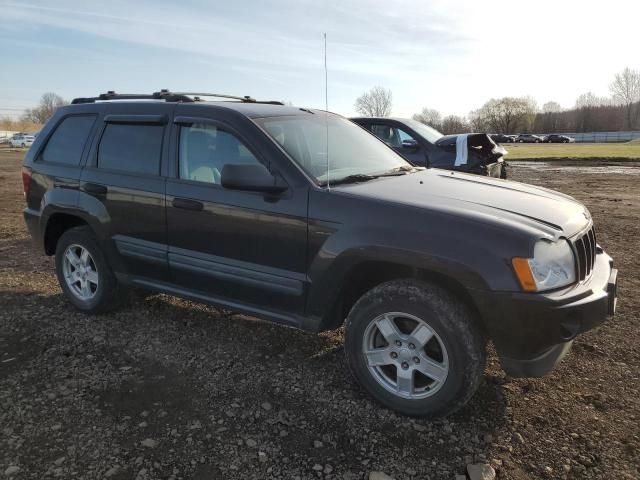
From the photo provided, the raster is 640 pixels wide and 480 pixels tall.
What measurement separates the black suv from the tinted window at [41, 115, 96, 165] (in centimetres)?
2

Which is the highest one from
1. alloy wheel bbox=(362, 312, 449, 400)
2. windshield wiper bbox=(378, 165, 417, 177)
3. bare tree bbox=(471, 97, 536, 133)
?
bare tree bbox=(471, 97, 536, 133)

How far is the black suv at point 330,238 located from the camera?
2.75 metres

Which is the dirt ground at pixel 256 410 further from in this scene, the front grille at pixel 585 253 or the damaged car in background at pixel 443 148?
the damaged car in background at pixel 443 148

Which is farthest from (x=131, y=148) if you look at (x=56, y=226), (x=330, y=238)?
(x=330, y=238)

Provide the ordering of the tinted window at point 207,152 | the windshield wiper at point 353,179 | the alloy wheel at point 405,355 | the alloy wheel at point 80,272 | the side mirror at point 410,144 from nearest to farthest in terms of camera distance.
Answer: the alloy wheel at point 405,355
the windshield wiper at point 353,179
the tinted window at point 207,152
the alloy wheel at point 80,272
the side mirror at point 410,144

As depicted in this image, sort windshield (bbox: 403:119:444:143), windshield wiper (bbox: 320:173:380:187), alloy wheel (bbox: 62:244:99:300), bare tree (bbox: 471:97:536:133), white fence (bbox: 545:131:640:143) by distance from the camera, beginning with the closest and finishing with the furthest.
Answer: windshield wiper (bbox: 320:173:380:187)
alloy wheel (bbox: 62:244:99:300)
windshield (bbox: 403:119:444:143)
white fence (bbox: 545:131:640:143)
bare tree (bbox: 471:97:536:133)

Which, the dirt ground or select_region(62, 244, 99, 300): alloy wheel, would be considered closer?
the dirt ground

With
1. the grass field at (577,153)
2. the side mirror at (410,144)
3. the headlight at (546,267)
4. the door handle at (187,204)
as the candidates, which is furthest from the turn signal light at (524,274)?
the grass field at (577,153)

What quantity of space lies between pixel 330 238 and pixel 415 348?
84 centimetres

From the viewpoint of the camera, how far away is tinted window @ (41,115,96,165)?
4.54m

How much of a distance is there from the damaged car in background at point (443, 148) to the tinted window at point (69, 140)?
4010 mm

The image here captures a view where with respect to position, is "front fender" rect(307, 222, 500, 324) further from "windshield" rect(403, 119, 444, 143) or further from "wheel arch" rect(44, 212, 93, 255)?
"windshield" rect(403, 119, 444, 143)

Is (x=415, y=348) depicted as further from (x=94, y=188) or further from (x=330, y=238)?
(x=94, y=188)

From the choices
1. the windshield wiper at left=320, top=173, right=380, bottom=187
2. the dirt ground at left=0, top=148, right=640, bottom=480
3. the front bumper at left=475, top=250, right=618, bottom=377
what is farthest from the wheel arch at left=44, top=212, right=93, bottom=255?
the front bumper at left=475, top=250, right=618, bottom=377
